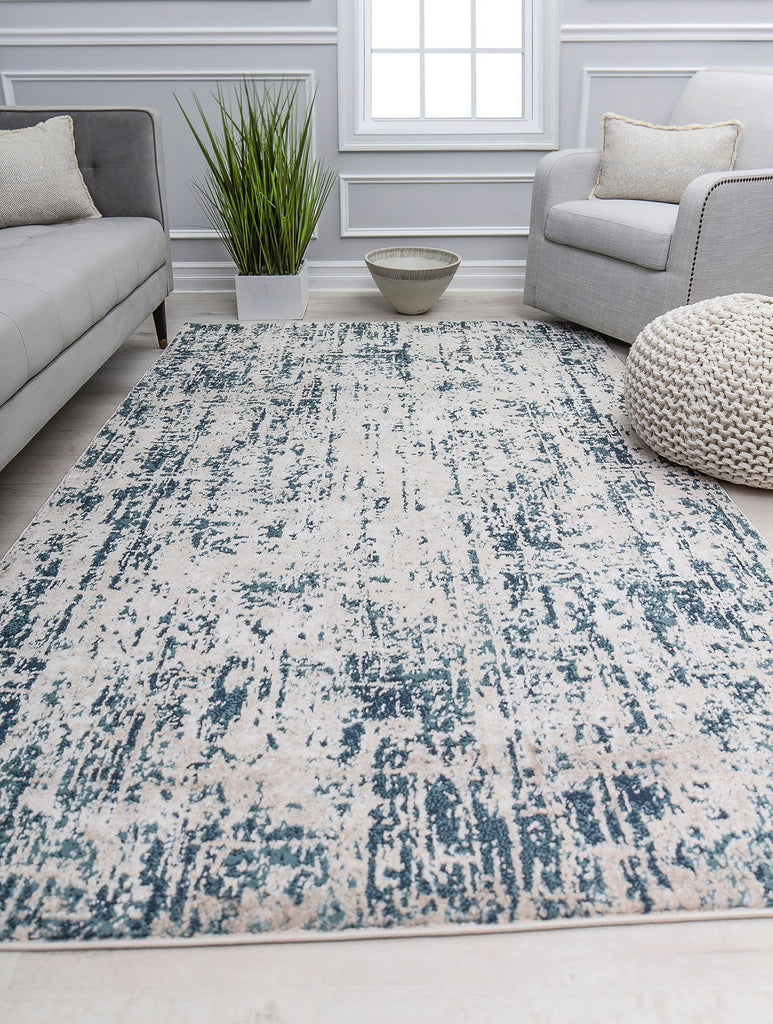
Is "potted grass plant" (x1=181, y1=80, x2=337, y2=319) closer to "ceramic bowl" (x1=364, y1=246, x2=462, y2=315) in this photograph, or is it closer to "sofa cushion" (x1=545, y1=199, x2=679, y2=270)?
"ceramic bowl" (x1=364, y1=246, x2=462, y2=315)

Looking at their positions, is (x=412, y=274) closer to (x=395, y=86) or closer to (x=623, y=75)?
(x=395, y=86)

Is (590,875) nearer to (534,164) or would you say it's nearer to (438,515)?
(438,515)

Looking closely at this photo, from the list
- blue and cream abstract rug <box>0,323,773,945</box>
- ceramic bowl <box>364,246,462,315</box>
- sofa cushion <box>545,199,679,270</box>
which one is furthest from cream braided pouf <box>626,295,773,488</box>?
ceramic bowl <box>364,246,462,315</box>

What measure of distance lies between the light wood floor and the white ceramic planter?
253 centimetres

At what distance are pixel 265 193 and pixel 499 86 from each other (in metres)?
1.24

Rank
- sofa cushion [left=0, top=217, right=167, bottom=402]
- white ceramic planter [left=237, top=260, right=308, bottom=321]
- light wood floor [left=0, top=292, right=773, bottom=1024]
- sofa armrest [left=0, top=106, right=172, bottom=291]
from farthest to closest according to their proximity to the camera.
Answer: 1. white ceramic planter [left=237, top=260, right=308, bottom=321]
2. sofa armrest [left=0, top=106, right=172, bottom=291]
3. sofa cushion [left=0, top=217, right=167, bottom=402]
4. light wood floor [left=0, top=292, right=773, bottom=1024]

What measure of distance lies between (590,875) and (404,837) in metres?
0.22

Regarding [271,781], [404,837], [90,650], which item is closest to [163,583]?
[90,650]

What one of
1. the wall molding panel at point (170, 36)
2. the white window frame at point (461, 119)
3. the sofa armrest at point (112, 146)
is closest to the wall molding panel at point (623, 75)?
the white window frame at point (461, 119)

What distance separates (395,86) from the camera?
344cm

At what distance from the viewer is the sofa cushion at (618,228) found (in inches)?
98.3

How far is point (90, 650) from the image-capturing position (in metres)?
1.32

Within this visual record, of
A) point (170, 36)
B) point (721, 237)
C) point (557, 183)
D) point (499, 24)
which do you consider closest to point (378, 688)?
point (721, 237)

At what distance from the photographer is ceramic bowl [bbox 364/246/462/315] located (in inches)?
118
